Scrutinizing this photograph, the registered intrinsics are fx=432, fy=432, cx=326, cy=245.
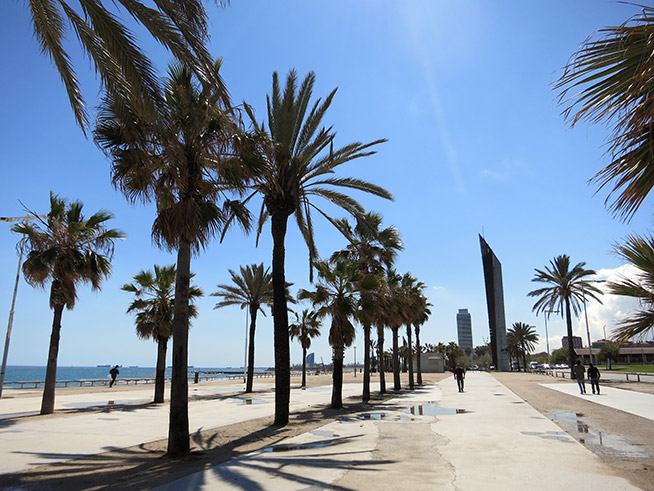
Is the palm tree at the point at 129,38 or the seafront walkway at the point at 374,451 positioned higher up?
the palm tree at the point at 129,38

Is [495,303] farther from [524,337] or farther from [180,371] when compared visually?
[180,371]

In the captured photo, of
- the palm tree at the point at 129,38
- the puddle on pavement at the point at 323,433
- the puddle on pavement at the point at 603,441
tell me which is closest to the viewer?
the palm tree at the point at 129,38

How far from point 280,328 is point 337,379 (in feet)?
20.3

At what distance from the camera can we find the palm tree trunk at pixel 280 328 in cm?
1377

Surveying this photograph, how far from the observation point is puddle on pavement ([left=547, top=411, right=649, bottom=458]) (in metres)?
8.70

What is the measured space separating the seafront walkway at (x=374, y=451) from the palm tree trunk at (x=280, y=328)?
1843 mm

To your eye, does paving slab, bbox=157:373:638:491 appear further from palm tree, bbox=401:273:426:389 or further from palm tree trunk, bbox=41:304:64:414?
palm tree, bbox=401:273:426:389

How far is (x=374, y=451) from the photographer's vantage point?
8.91 m

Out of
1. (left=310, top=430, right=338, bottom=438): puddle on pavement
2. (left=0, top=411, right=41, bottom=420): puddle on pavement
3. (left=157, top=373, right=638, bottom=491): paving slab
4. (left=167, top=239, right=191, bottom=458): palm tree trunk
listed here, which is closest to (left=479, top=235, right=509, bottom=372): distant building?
(left=157, top=373, right=638, bottom=491): paving slab

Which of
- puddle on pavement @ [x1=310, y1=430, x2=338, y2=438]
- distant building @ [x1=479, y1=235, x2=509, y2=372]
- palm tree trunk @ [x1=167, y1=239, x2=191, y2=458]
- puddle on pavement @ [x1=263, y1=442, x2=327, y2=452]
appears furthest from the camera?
distant building @ [x1=479, y1=235, x2=509, y2=372]

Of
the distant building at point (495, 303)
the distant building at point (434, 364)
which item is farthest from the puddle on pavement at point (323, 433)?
the distant building at point (495, 303)

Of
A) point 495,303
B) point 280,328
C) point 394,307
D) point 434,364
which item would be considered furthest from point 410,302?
point 495,303

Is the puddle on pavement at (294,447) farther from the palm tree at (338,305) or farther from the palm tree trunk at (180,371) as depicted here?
the palm tree at (338,305)

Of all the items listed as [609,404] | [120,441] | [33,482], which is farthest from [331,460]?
[609,404]
